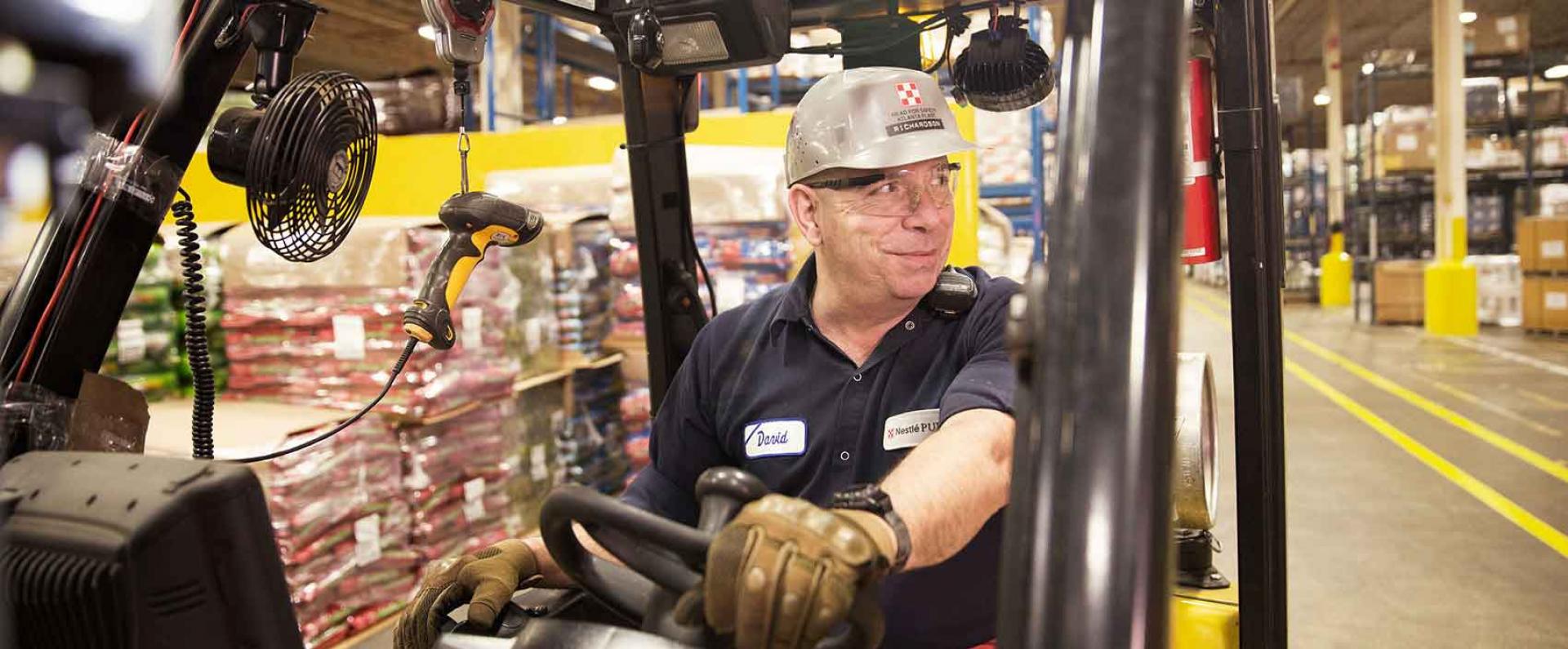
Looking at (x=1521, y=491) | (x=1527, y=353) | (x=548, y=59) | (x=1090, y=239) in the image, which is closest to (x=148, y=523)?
(x=1090, y=239)

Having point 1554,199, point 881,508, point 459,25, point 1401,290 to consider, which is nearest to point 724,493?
point 881,508

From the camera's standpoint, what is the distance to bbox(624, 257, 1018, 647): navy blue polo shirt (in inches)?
79.8

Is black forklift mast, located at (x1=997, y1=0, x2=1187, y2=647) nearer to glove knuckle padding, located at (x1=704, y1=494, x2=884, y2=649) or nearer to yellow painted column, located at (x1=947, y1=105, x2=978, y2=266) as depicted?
glove knuckle padding, located at (x1=704, y1=494, x2=884, y2=649)

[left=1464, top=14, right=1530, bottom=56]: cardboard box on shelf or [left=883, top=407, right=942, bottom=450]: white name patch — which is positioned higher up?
[left=1464, top=14, right=1530, bottom=56]: cardboard box on shelf

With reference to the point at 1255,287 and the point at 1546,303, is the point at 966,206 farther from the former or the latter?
the point at 1546,303

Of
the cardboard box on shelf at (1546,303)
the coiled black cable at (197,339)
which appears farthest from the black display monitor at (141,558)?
the cardboard box on shelf at (1546,303)


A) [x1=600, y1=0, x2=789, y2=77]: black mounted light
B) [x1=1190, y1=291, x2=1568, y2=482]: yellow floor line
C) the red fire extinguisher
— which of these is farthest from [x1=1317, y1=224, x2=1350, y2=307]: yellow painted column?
[x1=600, y1=0, x2=789, y2=77]: black mounted light

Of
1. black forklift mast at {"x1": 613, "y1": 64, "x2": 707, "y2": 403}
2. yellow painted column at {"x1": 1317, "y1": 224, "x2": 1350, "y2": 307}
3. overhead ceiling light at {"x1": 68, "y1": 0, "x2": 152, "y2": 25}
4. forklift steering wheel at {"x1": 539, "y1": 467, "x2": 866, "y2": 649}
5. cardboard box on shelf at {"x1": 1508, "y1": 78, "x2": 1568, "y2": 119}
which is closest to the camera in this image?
overhead ceiling light at {"x1": 68, "y1": 0, "x2": 152, "y2": 25}

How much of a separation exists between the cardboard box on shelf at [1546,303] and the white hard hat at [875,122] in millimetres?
13138

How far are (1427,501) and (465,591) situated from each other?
6.04m

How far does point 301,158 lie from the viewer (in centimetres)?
164

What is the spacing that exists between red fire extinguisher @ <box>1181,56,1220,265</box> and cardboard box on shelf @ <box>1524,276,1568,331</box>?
12817 millimetres

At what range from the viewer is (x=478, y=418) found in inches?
190

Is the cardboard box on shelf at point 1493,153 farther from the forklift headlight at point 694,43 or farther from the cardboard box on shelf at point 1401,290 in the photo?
the forklift headlight at point 694,43
